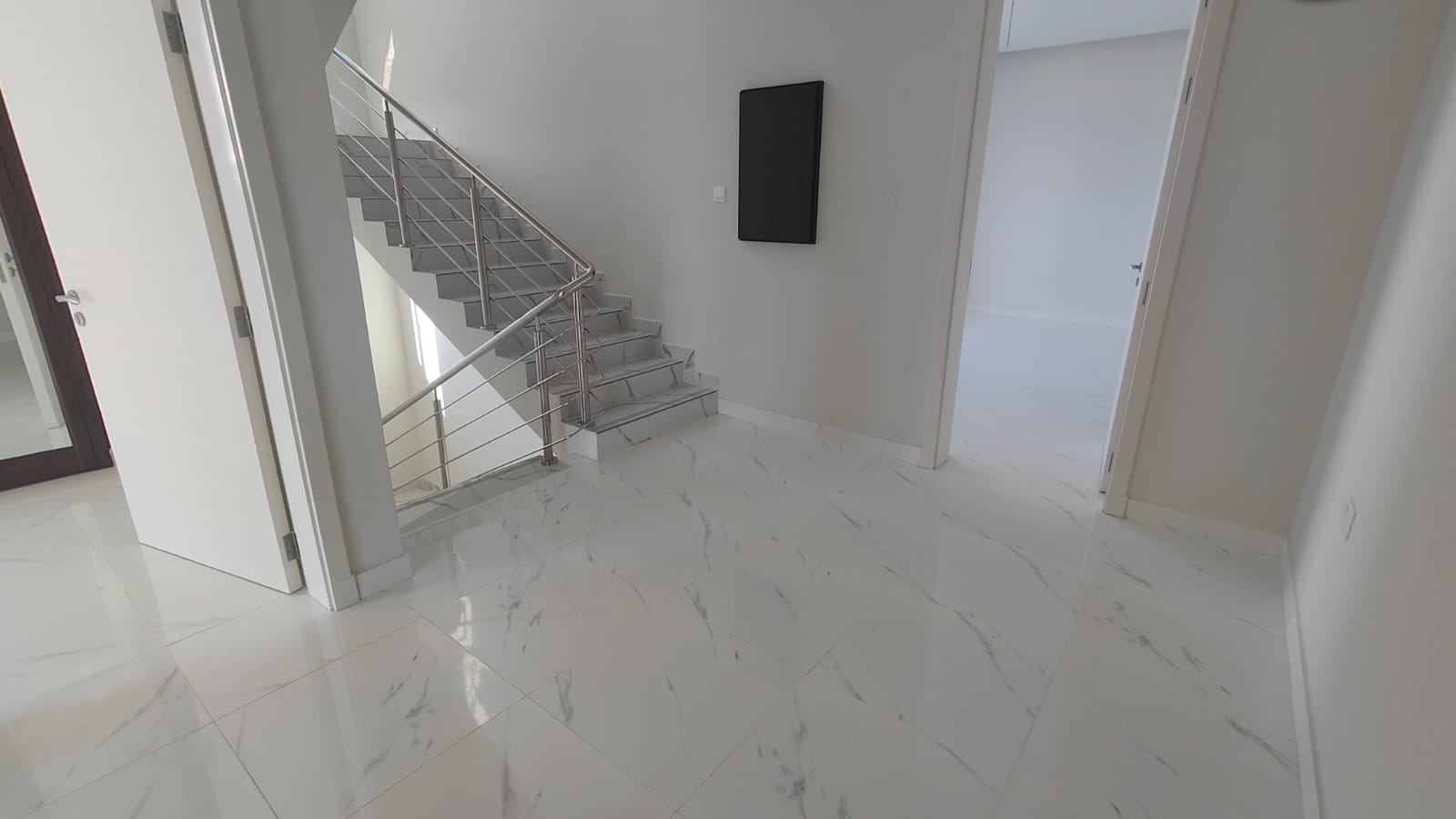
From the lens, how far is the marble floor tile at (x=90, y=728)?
5.14ft

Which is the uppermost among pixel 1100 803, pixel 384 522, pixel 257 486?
pixel 257 486

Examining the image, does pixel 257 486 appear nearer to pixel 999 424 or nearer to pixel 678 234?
pixel 678 234

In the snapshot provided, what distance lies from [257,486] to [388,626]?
67 centimetres

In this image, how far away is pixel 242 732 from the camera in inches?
67.2

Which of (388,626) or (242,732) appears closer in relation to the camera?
(242,732)

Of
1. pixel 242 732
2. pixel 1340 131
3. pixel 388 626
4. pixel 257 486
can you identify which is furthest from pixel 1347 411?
pixel 257 486

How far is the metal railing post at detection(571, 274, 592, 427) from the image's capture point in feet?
11.3

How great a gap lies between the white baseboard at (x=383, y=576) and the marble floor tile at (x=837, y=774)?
1471mm

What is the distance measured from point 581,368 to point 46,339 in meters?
2.61

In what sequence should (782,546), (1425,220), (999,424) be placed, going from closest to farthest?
(1425,220) → (782,546) → (999,424)

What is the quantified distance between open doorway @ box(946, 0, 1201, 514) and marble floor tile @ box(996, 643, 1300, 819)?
9.57ft

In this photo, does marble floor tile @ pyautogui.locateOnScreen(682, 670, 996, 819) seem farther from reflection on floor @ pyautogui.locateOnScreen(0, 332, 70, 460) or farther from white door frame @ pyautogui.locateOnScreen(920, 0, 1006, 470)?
reflection on floor @ pyautogui.locateOnScreen(0, 332, 70, 460)

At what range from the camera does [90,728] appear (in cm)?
173

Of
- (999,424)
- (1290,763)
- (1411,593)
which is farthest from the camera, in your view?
(999,424)
